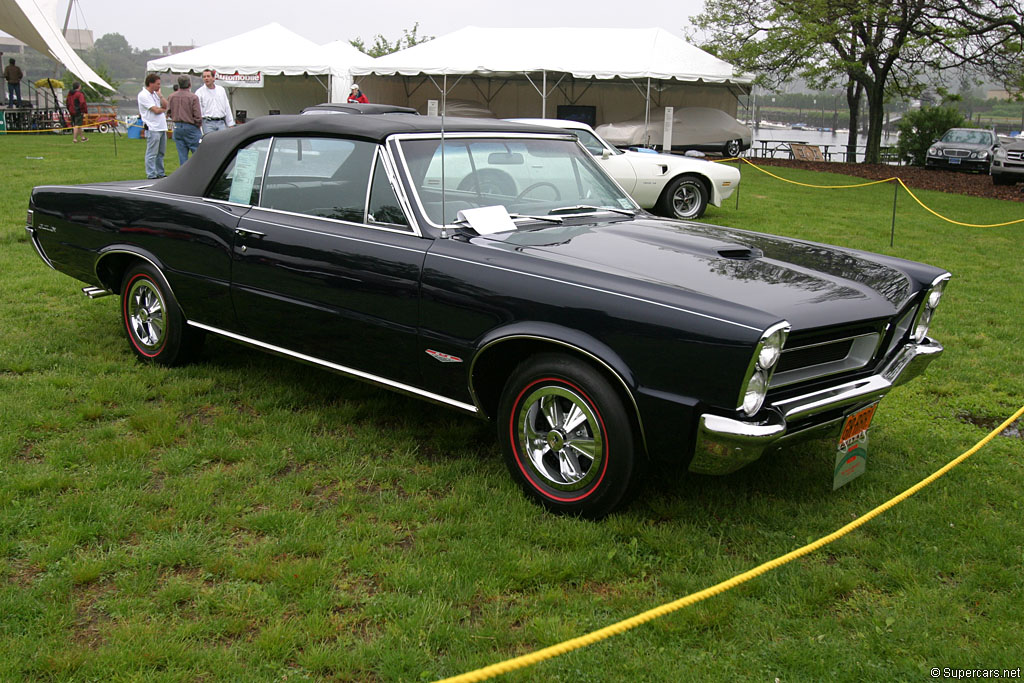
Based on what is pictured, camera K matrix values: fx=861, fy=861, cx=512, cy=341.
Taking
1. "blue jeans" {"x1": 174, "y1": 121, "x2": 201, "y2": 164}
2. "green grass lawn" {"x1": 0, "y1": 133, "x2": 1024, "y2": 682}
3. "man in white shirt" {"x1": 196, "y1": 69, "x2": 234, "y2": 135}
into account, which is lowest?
"green grass lawn" {"x1": 0, "y1": 133, "x2": 1024, "y2": 682}

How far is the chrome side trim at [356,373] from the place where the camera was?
12.7 ft

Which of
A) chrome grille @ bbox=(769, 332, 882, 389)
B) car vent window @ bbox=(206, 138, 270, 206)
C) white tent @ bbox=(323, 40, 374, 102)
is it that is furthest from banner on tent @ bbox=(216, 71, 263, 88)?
chrome grille @ bbox=(769, 332, 882, 389)

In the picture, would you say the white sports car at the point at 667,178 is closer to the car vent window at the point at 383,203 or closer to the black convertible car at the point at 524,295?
the black convertible car at the point at 524,295

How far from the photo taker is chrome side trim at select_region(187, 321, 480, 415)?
152 inches

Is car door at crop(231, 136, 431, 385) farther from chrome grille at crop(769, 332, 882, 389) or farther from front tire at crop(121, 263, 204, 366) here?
chrome grille at crop(769, 332, 882, 389)

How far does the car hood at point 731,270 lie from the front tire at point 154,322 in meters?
2.26

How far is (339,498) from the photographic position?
3756 millimetres

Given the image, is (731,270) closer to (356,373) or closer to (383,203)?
(383,203)

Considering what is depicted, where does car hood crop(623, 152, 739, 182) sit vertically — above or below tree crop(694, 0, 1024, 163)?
below

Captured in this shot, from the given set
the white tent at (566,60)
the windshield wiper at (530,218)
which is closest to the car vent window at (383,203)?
the windshield wiper at (530,218)

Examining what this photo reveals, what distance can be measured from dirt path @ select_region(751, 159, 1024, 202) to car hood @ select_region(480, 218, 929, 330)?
55.2 feet

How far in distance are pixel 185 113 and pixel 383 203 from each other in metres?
10.7

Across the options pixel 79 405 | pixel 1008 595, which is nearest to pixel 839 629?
pixel 1008 595

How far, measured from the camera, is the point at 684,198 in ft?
39.4
